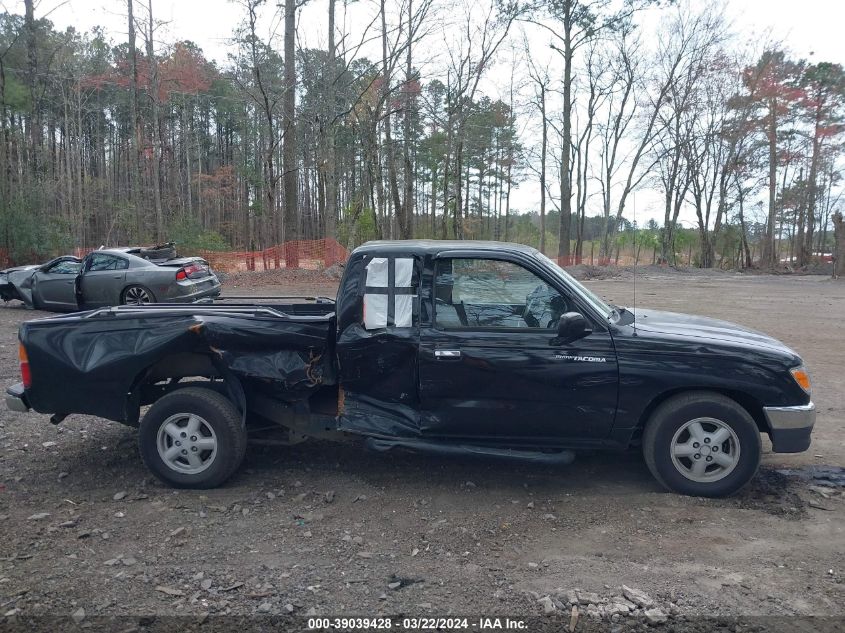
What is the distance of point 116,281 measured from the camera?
13.5 m

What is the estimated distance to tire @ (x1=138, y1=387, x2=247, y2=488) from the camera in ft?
15.4

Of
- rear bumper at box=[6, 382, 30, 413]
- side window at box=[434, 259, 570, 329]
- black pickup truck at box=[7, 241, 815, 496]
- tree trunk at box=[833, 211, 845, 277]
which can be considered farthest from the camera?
tree trunk at box=[833, 211, 845, 277]

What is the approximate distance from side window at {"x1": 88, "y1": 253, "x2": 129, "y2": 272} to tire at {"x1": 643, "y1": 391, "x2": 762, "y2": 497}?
12118 mm

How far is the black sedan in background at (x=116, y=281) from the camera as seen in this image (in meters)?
13.4

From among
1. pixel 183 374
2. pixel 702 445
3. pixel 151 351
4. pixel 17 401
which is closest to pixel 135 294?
pixel 17 401

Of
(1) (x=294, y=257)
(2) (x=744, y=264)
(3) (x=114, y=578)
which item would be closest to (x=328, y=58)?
(1) (x=294, y=257)

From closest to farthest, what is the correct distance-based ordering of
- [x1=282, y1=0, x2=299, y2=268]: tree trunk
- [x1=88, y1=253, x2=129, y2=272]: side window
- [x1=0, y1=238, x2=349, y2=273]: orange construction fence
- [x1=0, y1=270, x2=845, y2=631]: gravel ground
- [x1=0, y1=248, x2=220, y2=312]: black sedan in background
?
[x1=0, y1=270, x2=845, y2=631]: gravel ground → [x1=0, y1=248, x2=220, y2=312]: black sedan in background → [x1=88, y1=253, x2=129, y2=272]: side window → [x1=0, y1=238, x2=349, y2=273]: orange construction fence → [x1=282, y1=0, x2=299, y2=268]: tree trunk

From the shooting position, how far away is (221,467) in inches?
185

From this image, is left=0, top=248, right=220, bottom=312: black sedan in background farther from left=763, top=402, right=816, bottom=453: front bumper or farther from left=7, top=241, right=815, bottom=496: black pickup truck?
left=763, top=402, right=816, bottom=453: front bumper

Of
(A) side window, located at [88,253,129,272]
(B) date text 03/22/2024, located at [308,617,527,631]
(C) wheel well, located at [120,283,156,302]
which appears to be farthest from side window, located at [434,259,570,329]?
(A) side window, located at [88,253,129,272]

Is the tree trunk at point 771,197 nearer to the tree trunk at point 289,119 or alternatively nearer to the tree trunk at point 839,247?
the tree trunk at point 839,247

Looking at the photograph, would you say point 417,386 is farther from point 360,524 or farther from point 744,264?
point 744,264

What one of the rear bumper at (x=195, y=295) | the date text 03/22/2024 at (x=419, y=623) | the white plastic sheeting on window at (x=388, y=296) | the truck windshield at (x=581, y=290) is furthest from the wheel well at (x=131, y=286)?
the date text 03/22/2024 at (x=419, y=623)

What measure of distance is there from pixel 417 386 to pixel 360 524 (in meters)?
1.00
